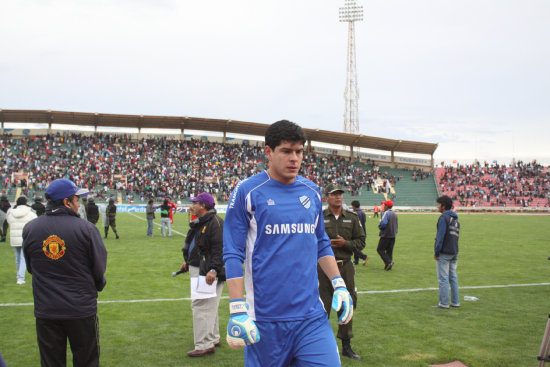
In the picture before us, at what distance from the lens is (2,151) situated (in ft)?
176

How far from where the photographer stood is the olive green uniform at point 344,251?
6207 millimetres

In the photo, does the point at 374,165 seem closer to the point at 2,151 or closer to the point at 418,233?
the point at 418,233

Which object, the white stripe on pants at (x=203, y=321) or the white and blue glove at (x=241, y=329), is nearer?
the white and blue glove at (x=241, y=329)

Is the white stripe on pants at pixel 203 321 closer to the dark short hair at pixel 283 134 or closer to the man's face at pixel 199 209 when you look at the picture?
the man's face at pixel 199 209

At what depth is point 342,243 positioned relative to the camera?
6379mm

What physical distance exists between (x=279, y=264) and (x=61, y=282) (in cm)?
216

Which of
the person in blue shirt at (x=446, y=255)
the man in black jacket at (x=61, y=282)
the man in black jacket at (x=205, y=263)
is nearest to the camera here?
the man in black jacket at (x=61, y=282)

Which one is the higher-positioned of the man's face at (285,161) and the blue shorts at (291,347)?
the man's face at (285,161)

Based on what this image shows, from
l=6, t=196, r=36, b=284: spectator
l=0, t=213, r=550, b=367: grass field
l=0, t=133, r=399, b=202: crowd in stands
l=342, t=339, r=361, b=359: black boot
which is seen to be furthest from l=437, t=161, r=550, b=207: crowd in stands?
l=342, t=339, r=361, b=359: black boot

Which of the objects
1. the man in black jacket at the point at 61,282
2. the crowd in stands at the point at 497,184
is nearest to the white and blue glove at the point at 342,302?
the man in black jacket at the point at 61,282

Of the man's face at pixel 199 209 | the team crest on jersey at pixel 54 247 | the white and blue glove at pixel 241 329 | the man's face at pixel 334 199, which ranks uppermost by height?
the man's face at pixel 334 199

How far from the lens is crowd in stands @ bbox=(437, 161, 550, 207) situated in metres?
56.0

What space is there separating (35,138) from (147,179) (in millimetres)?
17284

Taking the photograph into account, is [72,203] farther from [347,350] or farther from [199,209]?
[347,350]
